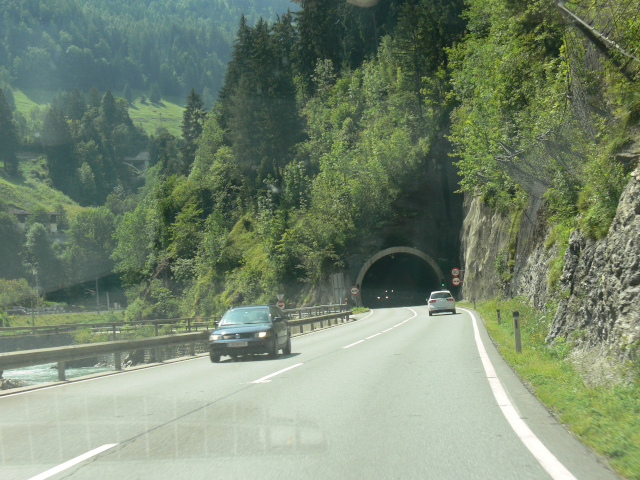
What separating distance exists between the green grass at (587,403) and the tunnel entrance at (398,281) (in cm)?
5264

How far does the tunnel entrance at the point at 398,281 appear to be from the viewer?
68.1 metres

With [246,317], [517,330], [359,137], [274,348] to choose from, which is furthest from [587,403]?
[359,137]

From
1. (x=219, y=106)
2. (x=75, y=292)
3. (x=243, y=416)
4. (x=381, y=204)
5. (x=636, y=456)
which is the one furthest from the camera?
(x=75, y=292)

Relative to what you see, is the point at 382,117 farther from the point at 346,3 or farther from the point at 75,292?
the point at 75,292

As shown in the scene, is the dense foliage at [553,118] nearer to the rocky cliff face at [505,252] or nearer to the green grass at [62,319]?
the rocky cliff face at [505,252]

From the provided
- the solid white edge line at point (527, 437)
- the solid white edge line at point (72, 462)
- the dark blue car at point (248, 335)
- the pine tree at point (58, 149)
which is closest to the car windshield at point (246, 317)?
the dark blue car at point (248, 335)

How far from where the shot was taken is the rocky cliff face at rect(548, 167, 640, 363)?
32.0 feet

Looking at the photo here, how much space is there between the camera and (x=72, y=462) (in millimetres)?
6195

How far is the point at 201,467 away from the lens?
582 centimetres

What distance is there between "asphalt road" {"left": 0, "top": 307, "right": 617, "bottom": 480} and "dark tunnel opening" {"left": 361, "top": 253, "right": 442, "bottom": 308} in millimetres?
55247

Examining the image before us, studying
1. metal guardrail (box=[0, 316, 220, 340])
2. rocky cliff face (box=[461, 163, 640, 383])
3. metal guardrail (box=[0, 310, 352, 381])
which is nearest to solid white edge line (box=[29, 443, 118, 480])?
metal guardrail (box=[0, 310, 352, 381])

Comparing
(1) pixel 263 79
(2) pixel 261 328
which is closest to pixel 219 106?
(1) pixel 263 79

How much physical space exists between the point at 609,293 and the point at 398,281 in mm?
62943

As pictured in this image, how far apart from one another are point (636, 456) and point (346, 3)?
87783mm
